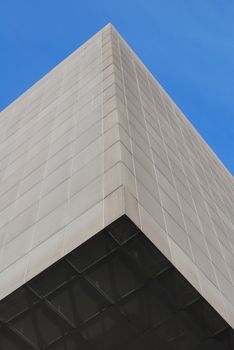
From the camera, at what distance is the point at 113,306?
13602 mm

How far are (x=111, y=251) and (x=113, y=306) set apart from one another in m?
1.69

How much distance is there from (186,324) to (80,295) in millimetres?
3077

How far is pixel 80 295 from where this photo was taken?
13625 millimetres

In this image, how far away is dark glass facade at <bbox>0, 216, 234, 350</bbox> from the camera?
514 inches

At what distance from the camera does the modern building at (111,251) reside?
43.1 feet

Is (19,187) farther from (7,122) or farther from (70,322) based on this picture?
(7,122)

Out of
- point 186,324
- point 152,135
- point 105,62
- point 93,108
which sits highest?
point 105,62

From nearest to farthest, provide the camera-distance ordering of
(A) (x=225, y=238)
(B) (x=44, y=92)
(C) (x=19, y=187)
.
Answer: (C) (x=19, y=187), (A) (x=225, y=238), (B) (x=44, y=92)

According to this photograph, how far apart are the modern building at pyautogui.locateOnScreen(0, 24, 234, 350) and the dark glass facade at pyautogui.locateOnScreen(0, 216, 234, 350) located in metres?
0.03

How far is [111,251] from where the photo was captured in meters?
13.0

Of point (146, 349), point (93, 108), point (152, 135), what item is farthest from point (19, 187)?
point (146, 349)

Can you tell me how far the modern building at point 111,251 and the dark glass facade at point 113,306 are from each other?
1.1 inches

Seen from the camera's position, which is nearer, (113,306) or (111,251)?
(111,251)

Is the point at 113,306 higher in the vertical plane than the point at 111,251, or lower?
lower
